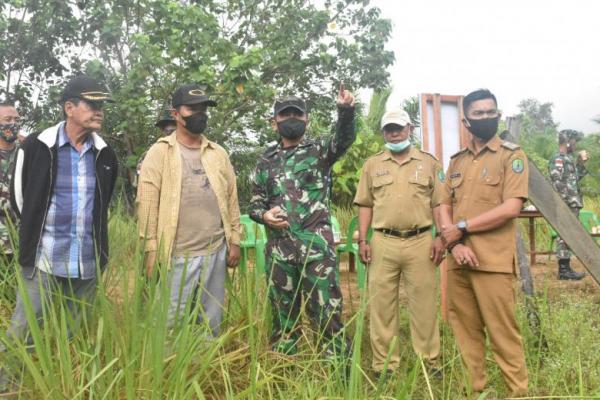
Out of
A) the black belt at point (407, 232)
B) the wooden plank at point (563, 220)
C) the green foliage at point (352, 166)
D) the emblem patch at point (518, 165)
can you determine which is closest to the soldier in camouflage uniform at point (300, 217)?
the black belt at point (407, 232)

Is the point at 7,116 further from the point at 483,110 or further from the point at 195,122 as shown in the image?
the point at 483,110

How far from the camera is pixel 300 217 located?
3262mm

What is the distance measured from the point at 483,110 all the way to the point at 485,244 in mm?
737

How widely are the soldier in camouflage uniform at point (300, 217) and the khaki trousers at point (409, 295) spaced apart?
304 millimetres

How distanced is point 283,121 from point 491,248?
1.41m

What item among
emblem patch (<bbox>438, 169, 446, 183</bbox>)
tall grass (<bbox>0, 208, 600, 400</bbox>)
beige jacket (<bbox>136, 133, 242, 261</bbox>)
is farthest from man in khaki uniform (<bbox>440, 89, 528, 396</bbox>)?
beige jacket (<bbox>136, 133, 242, 261</bbox>)

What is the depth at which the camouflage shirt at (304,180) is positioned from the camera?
3.25m

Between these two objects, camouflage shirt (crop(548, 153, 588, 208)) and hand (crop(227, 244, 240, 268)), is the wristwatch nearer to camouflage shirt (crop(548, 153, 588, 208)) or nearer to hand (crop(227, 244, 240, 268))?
hand (crop(227, 244, 240, 268))

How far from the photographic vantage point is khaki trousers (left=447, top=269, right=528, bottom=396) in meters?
2.76

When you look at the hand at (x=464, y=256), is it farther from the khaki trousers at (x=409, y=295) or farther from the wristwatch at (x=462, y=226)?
the khaki trousers at (x=409, y=295)

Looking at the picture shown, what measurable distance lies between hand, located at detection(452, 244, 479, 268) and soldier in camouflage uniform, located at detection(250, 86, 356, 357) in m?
0.72

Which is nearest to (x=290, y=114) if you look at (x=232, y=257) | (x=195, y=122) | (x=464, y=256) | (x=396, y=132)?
(x=195, y=122)

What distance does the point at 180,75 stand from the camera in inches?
276

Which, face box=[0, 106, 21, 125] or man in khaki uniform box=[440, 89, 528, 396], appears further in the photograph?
face box=[0, 106, 21, 125]
